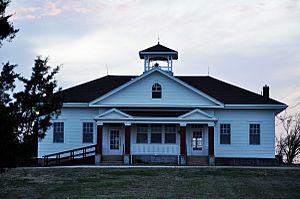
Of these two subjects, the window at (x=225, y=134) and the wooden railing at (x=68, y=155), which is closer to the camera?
the wooden railing at (x=68, y=155)

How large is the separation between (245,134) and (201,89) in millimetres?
5109

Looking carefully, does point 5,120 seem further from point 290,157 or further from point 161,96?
point 290,157

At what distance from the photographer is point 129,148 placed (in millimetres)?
36031

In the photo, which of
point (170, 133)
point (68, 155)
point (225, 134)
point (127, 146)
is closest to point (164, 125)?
point (170, 133)

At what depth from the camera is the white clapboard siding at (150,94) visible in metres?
37.5

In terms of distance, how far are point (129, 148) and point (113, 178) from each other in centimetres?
1062

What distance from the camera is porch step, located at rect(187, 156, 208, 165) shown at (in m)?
36.0

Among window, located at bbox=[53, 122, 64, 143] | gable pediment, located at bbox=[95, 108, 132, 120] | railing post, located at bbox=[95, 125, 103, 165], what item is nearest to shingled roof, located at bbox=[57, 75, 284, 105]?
window, located at bbox=[53, 122, 64, 143]

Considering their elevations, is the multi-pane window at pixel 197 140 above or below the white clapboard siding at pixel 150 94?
below

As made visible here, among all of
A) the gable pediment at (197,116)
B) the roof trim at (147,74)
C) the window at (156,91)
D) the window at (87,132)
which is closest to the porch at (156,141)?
the gable pediment at (197,116)

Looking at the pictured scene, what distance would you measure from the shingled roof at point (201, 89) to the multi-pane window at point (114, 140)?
113 inches

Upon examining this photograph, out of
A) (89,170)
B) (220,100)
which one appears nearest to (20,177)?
(89,170)

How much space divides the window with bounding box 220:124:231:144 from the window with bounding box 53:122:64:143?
11131mm

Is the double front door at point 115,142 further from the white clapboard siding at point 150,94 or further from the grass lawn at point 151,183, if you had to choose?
the grass lawn at point 151,183
